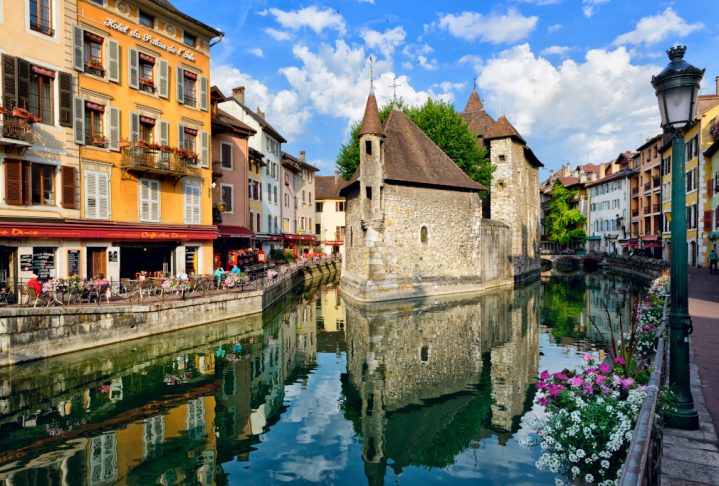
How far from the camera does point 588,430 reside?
185 inches

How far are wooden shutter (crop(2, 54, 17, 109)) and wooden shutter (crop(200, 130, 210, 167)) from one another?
7833mm

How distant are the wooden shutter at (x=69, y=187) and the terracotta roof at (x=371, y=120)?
13.6 m

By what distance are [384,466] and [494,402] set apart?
12.1 ft

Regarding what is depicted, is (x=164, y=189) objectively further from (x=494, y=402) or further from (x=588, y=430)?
(x=588, y=430)

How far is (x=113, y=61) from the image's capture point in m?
→ 18.3

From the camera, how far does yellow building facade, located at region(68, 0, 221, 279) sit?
693 inches

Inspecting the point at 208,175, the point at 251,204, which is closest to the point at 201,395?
the point at 208,175

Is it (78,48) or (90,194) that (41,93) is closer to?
(78,48)

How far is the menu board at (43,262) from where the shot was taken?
15.7m

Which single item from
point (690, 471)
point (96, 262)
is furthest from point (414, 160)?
point (690, 471)

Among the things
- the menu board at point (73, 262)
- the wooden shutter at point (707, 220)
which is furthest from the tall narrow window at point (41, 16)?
the wooden shutter at point (707, 220)

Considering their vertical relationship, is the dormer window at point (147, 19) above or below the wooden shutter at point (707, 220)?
above

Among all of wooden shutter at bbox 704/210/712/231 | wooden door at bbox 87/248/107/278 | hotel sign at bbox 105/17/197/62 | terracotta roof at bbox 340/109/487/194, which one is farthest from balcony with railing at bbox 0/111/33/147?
wooden shutter at bbox 704/210/712/231

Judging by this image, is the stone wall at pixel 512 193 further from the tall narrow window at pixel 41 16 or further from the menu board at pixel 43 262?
the menu board at pixel 43 262
